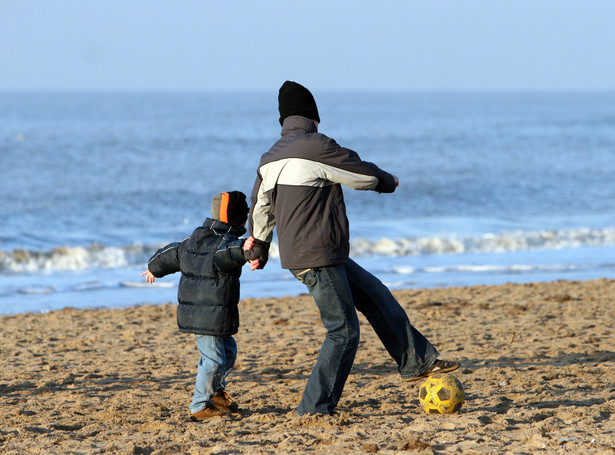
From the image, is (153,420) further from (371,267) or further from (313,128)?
(371,267)

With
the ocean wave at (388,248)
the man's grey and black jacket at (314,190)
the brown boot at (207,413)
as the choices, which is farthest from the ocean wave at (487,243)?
the man's grey and black jacket at (314,190)

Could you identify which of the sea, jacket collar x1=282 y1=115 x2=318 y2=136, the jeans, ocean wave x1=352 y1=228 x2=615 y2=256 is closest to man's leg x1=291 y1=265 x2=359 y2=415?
the jeans

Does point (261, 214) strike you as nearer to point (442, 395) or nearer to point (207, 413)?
point (207, 413)

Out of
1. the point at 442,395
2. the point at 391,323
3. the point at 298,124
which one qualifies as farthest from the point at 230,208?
the point at 442,395

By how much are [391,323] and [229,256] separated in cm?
104

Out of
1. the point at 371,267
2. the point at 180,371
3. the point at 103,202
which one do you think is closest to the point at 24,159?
the point at 103,202

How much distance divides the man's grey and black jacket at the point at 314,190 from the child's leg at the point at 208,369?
0.75 metres

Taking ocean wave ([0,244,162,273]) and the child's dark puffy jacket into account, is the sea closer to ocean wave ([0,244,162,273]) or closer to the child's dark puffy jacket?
ocean wave ([0,244,162,273])

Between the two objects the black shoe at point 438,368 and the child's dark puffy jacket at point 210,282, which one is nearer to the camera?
the child's dark puffy jacket at point 210,282

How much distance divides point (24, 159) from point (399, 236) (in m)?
25.7

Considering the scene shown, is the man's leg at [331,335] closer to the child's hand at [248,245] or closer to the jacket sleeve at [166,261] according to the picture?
the child's hand at [248,245]

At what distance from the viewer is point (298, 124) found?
179 inches

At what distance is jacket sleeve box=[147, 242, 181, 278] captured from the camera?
495 centimetres

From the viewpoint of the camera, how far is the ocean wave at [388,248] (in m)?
14.4
